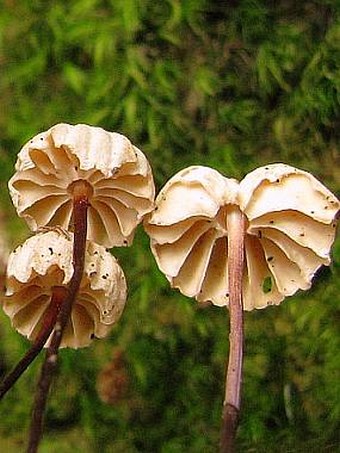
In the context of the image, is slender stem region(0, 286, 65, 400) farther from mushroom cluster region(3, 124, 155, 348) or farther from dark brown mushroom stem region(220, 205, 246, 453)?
dark brown mushroom stem region(220, 205, 246, 453)

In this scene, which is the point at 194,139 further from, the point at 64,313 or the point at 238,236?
the point at 64,313

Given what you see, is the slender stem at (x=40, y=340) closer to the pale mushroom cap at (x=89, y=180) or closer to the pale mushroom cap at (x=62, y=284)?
the pale mushroom cap at (x=62, y=284)

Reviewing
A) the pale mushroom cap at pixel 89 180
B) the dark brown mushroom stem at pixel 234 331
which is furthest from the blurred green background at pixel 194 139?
the dark brown mushroom stem at pixel 234 331

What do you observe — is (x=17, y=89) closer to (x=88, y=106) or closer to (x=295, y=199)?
(x=88, y=106)

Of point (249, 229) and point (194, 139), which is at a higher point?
point (194, 139)

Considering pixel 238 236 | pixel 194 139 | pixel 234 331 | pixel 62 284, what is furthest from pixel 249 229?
pixel 194 139

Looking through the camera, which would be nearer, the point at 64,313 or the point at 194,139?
the point at 64,313

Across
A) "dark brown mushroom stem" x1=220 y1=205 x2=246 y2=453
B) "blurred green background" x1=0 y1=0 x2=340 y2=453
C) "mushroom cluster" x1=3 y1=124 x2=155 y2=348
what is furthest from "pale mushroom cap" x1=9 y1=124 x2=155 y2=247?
"blurred green background" x1=0 y1=0 x2=340 y2=453
